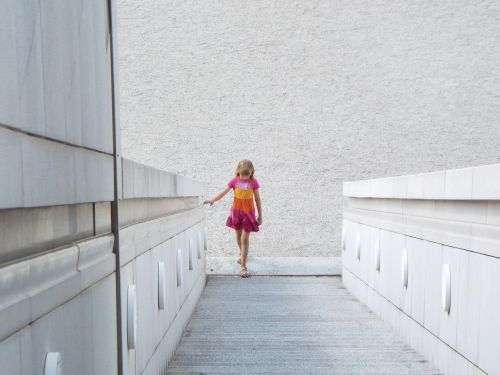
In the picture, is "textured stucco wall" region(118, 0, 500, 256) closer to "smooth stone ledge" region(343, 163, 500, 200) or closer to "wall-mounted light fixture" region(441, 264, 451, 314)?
"smooth stone ledge" region(343, 163, 500, 200)

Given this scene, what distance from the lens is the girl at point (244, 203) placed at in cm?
905

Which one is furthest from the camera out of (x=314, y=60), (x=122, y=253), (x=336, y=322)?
(x=314, y=60)

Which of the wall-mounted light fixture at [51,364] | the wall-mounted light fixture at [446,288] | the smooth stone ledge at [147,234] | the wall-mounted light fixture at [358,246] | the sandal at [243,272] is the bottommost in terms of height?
the sandal at [243,272]

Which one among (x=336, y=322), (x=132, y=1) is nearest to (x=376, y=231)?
(x=336, y=322)

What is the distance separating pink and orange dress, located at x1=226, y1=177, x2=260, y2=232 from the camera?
910 cm

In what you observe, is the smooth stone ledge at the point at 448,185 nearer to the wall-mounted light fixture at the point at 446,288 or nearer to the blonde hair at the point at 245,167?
the wall-mounted light fixture at the point at 446,288

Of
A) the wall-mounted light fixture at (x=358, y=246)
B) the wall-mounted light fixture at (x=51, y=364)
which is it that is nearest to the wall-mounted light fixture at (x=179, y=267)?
the wall-mounted light fixture at (x=358, y=246)

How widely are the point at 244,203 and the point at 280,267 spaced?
3.83 ft

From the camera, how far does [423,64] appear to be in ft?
40.7

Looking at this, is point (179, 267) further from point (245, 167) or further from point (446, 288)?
point (245, 167)

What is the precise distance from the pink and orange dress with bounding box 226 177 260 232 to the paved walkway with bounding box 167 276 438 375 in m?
1.39

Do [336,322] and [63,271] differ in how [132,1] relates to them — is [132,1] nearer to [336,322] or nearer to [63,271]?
[336,322]

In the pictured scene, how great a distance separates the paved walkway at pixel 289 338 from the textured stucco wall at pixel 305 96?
4099 millimetres

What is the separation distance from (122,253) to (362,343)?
3.04m
